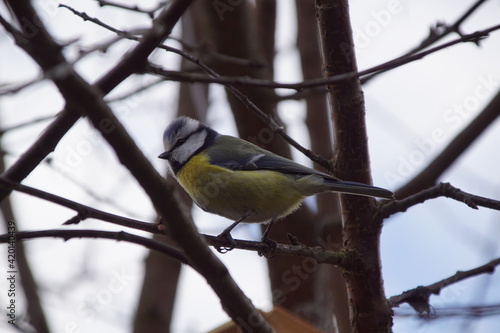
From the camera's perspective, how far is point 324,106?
4.67 metres

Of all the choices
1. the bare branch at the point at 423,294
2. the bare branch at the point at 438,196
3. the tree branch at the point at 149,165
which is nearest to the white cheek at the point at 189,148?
the bare branch at the point at 438,196

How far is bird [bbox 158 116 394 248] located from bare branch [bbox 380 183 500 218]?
20.9 inches

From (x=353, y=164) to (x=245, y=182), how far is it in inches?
29.0

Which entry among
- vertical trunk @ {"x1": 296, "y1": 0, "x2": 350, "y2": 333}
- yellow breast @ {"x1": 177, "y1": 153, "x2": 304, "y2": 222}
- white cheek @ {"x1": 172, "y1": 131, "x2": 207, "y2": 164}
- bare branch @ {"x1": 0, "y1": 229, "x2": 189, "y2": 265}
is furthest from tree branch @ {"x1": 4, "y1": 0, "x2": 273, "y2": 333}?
A: vertical trunk @ {"x1": 296, "y1": 0, "x2": 350, "y2": 333}

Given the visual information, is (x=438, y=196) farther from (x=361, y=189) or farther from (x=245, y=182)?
(x=245, y=182)

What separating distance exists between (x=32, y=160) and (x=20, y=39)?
22.7 inches

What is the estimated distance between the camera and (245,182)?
2938mm

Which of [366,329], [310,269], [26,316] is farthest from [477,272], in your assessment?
[26,316]

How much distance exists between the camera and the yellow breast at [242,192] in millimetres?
2918

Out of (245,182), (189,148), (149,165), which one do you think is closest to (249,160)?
(245,182)

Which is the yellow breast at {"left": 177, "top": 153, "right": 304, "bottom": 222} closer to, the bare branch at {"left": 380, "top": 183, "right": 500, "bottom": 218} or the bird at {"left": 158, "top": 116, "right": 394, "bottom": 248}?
the bird at {"left": 158, "top": 116, "right": 394, "bottom": 248}

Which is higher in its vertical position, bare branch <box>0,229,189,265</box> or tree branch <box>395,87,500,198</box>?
tree branch <box>395,87,500,198</box>

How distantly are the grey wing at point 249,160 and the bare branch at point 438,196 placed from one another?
0.78 m

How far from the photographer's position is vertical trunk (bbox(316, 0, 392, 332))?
2221 millimetres
